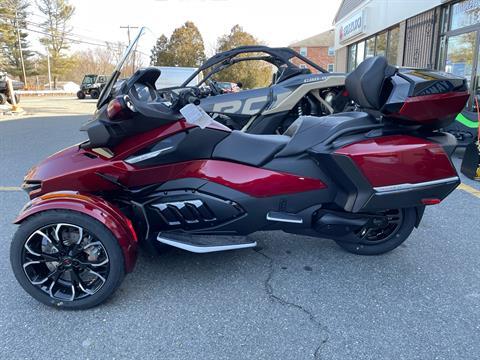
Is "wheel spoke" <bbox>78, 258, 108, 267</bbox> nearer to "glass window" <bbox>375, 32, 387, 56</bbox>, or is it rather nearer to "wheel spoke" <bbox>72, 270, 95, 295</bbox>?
"wheel spoke" <bbox>72, 270, 95, 295</bbox>

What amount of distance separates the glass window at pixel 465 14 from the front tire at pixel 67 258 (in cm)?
919

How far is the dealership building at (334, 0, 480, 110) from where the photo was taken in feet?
28.4

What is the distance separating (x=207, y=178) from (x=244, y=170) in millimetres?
252

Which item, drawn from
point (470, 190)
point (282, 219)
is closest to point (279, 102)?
point (470, 190)

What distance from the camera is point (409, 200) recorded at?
2525mm

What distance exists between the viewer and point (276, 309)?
2.39 meters

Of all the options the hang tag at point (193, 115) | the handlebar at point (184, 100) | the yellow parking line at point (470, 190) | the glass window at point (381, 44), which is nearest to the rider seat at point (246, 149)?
the hang tag at point (193, 115)

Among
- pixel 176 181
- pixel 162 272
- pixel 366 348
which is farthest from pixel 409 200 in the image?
pixel 162 272

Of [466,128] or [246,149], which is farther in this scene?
[466,128]

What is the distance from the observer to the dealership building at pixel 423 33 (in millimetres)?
8664

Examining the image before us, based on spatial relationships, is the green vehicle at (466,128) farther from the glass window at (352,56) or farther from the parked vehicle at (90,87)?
the parked vehicle at (90,87)

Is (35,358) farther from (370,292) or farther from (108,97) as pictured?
(370,292)

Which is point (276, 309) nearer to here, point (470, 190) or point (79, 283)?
point (79, 283)

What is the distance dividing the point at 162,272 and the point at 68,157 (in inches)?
41.3
